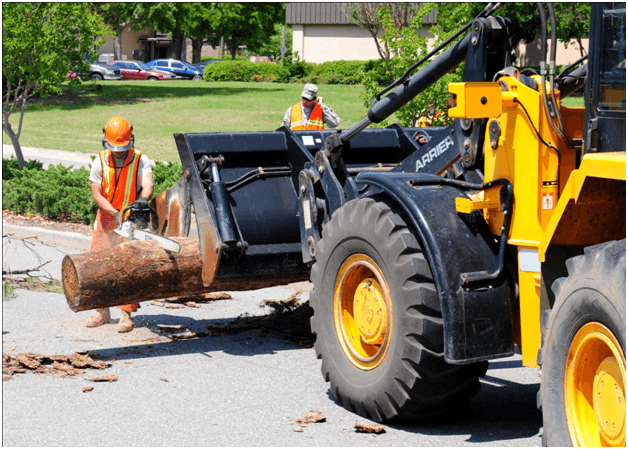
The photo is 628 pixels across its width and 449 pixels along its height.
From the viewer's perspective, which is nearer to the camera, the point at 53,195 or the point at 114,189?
the point at 114,189

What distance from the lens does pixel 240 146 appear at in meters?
7.46

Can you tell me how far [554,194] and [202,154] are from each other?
3.58 metres

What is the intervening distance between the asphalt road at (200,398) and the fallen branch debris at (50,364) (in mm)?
95

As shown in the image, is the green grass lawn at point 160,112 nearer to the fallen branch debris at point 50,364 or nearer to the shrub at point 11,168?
the shrub at point 11,168

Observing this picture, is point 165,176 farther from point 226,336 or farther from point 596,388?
point 596,388

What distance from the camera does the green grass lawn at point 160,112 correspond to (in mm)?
23250

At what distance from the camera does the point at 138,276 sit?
6777 mm

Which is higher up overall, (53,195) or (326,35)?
(326,35)

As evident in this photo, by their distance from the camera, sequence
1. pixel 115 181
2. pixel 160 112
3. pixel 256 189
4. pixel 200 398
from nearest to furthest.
Result: pixel 200 398 → pixel 256 189 → pixel 115 181 → pixel 160 112

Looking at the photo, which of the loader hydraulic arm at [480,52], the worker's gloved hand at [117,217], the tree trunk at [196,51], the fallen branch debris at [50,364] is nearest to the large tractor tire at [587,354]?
the loader hydraulic arm at [480,52]

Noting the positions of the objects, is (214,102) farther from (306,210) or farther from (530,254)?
(530,254)

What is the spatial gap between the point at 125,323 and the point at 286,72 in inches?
1594

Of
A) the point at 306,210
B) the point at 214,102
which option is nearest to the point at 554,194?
the point at 306,210

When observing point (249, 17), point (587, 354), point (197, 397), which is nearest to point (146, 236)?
point (197, 397)
